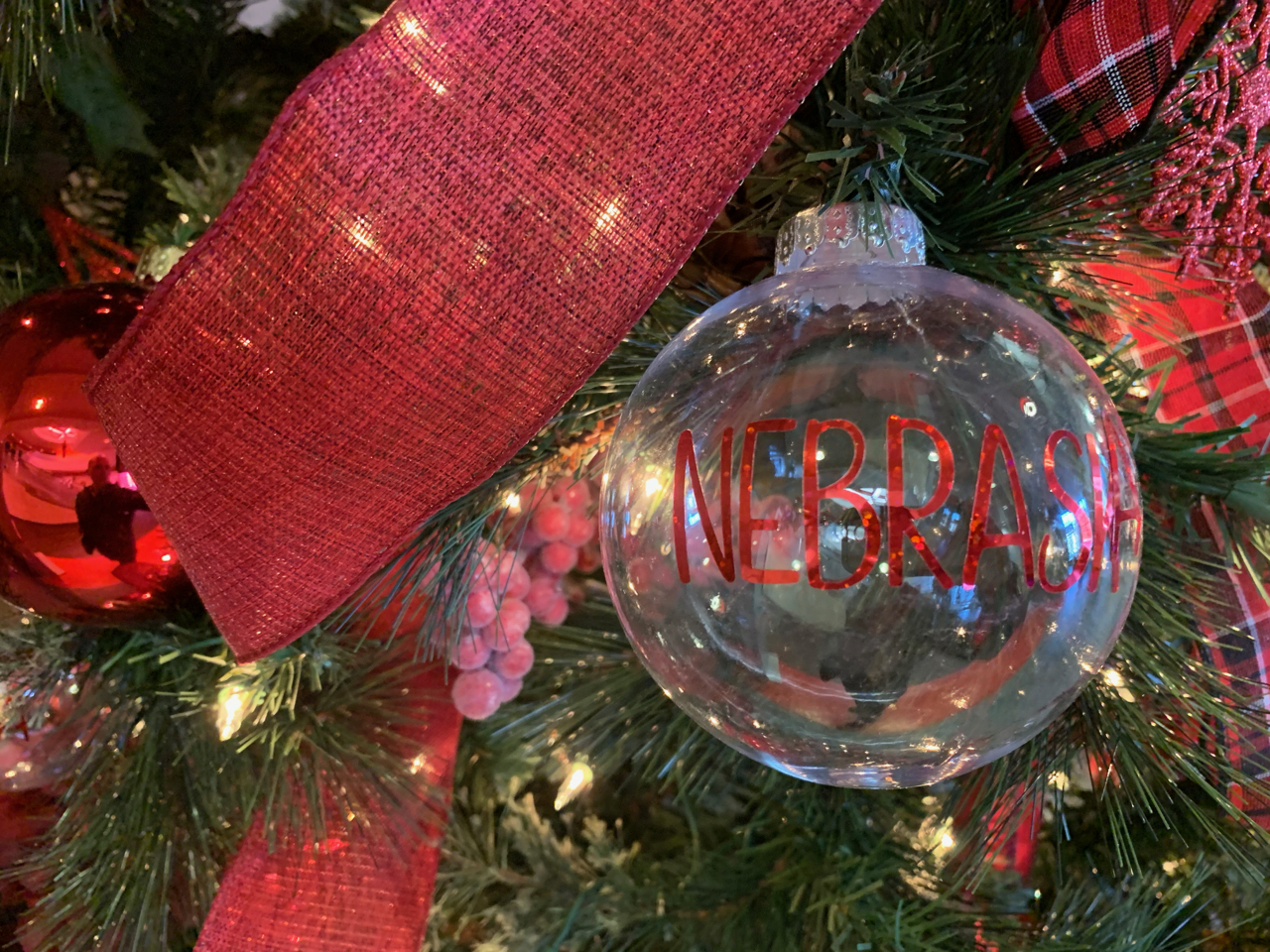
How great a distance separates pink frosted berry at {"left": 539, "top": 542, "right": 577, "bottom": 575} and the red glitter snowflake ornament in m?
0.38

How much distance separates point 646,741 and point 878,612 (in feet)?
1.00

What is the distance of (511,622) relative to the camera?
1.77 ft

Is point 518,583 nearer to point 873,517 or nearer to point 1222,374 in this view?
point 873,517

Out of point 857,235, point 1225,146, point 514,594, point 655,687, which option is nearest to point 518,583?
point 514,594

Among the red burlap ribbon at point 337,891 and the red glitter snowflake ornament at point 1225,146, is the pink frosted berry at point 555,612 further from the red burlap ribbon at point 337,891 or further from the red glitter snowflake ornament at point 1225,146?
the red glitter snowflake ornament at point 1225,146

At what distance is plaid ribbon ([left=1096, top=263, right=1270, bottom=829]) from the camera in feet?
1.62

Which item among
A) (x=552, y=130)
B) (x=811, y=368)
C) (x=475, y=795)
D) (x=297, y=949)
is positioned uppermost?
(x=552, y=130)

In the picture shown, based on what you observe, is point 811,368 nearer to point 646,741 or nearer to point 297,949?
point 646,741

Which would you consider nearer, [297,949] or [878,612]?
[878,612]

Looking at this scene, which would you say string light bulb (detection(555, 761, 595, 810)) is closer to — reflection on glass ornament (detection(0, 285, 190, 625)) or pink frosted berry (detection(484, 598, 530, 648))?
pink frosted berry (detection(484, 598, 530, 648))

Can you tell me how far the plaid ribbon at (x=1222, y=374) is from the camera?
49cm

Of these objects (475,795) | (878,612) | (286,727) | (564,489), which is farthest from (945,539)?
(475,795)

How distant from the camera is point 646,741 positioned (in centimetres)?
54

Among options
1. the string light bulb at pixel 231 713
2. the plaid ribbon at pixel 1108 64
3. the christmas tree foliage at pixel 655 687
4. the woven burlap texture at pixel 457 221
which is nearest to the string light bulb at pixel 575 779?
the christmas tree foliage at pixel 655 687
